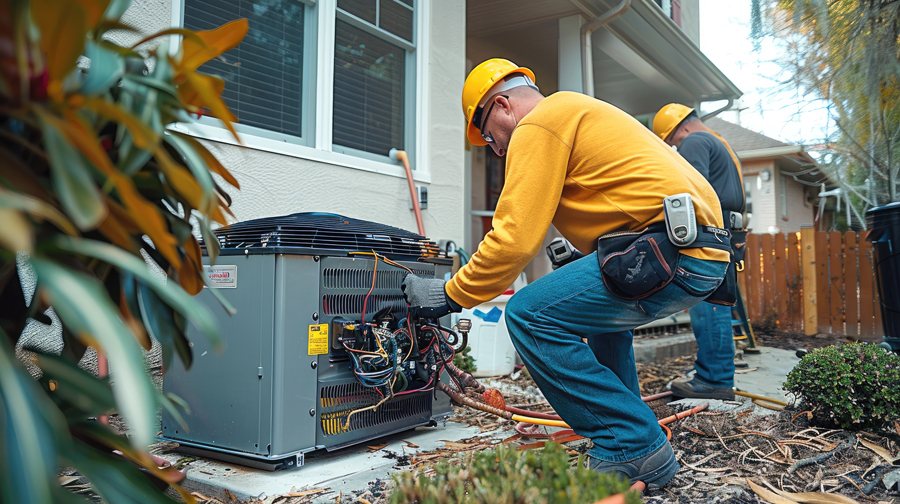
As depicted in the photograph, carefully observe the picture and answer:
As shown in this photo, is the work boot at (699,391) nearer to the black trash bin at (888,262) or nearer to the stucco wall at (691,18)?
the black trash bin at (888,262)

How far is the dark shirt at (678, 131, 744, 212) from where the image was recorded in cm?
346

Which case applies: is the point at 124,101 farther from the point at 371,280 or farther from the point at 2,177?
the point at 371,280

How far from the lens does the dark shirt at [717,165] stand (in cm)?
346

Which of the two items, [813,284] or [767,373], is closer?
[767,373]

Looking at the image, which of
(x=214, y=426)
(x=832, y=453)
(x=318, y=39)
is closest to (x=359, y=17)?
(x=318, y=39)

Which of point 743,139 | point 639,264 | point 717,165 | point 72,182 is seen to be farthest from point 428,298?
point 743,139

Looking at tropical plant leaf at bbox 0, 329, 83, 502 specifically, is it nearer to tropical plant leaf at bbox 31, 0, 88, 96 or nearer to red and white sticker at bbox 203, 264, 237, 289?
tropical plant leaf at bbox 31, 0, 88, 96

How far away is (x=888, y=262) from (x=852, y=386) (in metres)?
1.89

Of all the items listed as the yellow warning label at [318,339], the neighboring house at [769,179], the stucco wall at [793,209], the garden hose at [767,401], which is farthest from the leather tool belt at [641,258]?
the stucco wall at [793,209]

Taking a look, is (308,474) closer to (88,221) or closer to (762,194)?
(88,221)

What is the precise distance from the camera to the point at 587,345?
6.16 ft

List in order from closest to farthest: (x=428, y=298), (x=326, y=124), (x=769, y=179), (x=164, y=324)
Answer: (x=164, y=324) → (x=428, y=298) → (x=326, y=124) → (x=769, y=179)

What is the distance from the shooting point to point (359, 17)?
4141 mm

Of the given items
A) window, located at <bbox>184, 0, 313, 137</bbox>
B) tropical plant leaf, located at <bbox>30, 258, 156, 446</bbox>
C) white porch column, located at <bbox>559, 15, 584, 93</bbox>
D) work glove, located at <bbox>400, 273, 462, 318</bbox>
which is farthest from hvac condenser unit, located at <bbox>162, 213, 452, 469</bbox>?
white porch column, located at <bbox>559, 15, 584, 93</bbox>
